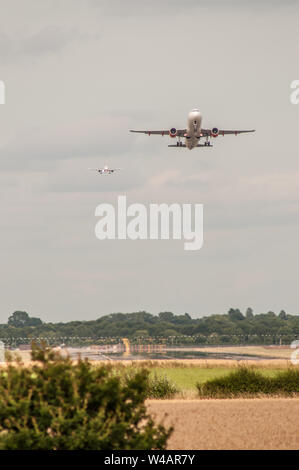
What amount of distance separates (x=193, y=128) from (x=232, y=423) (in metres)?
57.9

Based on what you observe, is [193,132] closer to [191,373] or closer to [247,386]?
[191,373]

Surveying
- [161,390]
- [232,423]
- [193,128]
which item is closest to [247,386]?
[161,390]

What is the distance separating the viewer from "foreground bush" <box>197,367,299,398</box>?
48.2 metres

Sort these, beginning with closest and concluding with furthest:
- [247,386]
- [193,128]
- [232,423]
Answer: [232,423]
[247,386]
[193,128]

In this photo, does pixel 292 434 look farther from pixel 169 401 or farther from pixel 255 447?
pixel 169 401

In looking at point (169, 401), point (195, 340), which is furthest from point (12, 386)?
point (195, 340)

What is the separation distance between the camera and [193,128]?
90188 millimetres

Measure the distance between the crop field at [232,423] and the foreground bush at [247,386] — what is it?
1.99 m

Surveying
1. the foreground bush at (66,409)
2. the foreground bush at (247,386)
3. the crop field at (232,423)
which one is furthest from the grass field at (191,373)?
the foreground bush at (66,409)

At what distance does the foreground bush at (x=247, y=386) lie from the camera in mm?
48219

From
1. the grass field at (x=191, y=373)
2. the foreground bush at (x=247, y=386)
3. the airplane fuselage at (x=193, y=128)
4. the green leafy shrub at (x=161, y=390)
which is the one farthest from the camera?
the airplane fuselage at (x=193, y=128)

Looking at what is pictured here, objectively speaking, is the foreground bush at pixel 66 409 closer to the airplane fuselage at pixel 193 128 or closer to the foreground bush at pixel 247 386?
the foreground bush at pixel 247 386
